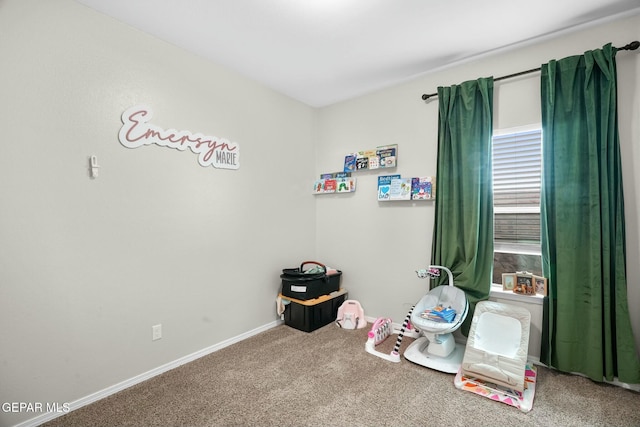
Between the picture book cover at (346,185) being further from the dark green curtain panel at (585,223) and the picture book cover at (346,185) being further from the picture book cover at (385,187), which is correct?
the dark green curtain panel at (585,223)

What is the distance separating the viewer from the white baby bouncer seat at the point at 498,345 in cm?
196

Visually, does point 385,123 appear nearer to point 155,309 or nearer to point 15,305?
point 155,309

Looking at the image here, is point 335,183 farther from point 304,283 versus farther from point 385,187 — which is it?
point 304,283

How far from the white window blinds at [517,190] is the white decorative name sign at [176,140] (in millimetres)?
2349

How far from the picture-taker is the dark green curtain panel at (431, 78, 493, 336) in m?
2.52

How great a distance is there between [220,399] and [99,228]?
137 centimetres

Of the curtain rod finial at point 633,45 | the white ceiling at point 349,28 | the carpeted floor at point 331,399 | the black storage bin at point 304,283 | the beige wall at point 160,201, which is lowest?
the carpeted floor at point 331,399

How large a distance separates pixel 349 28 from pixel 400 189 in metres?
1.52

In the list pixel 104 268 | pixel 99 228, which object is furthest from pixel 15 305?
pixel 99 228

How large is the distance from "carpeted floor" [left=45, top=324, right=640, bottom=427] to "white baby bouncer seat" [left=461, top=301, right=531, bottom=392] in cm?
16

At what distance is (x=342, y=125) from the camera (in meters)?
3.55

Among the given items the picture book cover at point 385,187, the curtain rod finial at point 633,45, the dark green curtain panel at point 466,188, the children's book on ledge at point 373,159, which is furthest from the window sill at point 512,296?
the curtain rod finial at point 633,45

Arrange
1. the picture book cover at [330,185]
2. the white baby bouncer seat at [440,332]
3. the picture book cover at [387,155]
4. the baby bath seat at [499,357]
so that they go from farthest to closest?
1. the picture book cover at [330,185]
2. the picture book cover at [387,155]
3. the white baby bouncer seat at [440,332]
4. the baby bath seat at [499,357]

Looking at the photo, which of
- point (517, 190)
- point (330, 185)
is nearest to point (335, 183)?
point (330, 185)
